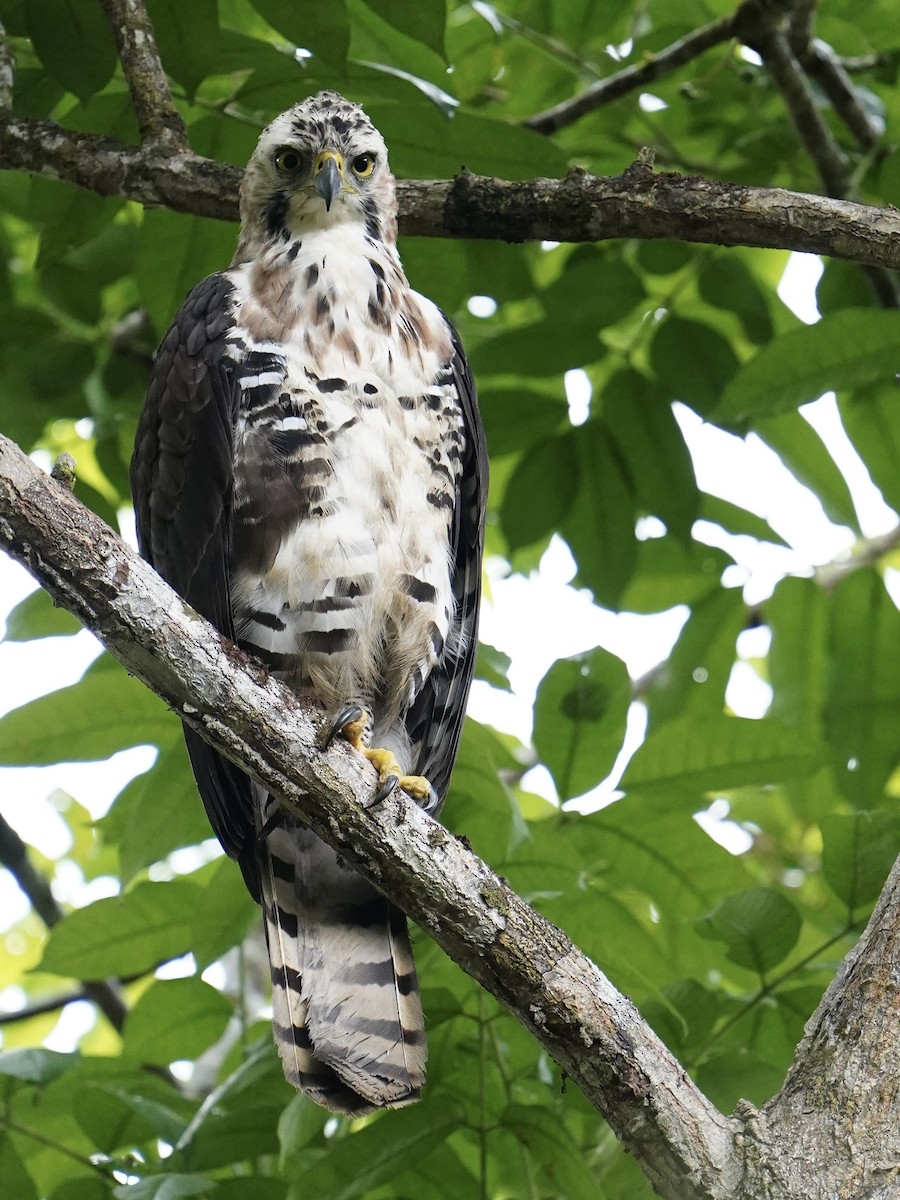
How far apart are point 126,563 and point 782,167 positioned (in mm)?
2740

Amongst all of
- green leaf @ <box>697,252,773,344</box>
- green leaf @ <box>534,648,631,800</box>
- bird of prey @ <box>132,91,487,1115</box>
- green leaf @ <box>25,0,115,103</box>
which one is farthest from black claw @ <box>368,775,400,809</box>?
green leaf @ <box>697,252,773,344</box>

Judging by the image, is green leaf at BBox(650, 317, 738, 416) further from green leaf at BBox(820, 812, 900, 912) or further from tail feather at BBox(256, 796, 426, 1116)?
tail feather at BBox(256, 796, 426, 1116)

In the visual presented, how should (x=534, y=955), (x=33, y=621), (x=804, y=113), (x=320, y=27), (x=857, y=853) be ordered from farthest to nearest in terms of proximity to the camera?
(x=804, y=113) → (x=33, y=621) → (x=320, y=27) → (x=857, y=853) → (x=534, y=955)

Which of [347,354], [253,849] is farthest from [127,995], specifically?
[347,354]

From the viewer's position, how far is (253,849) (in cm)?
304

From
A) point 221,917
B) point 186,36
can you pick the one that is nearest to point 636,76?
point 186,36

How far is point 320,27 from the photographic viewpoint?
2793 mm

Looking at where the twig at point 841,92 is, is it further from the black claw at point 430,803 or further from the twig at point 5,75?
the black claw at point 430,803

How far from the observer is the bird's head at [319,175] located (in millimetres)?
3348

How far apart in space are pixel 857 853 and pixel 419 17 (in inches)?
74.1

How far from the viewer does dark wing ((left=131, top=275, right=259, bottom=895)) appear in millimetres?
2988

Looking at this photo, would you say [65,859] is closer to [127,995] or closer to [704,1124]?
[127,995]

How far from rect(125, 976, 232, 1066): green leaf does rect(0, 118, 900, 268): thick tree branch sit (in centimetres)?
173

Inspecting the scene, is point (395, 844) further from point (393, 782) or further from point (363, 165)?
point (363, 165)
